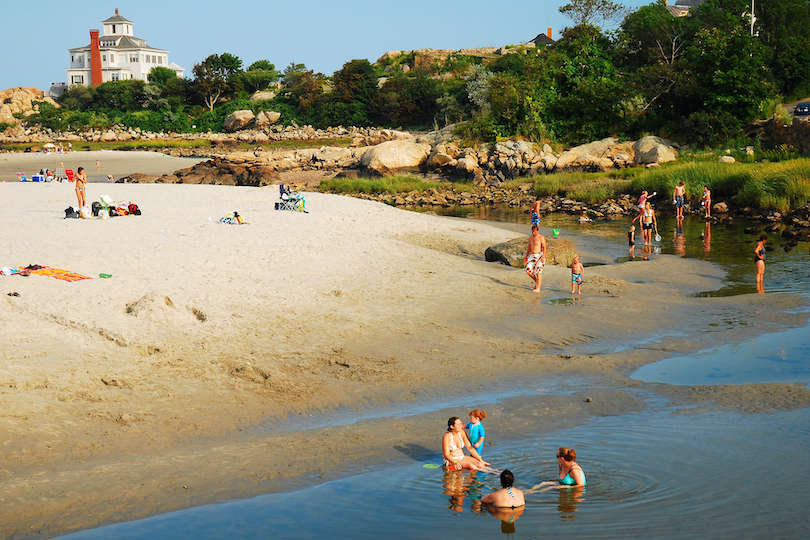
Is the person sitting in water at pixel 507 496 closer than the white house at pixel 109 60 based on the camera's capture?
Yes

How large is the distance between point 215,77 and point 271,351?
94.4 metres

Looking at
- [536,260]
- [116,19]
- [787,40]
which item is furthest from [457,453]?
[116,19]

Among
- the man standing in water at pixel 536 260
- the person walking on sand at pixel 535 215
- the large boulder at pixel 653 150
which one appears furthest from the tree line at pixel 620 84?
the man standing in water at pixel 536 260

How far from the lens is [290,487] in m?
7.23

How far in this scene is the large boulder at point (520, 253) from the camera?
19.0 m

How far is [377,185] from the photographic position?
43.5m

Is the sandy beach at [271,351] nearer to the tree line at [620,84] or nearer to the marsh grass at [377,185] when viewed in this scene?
the marsh grass at [377,185]

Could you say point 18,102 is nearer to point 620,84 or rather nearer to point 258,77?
point 258,77

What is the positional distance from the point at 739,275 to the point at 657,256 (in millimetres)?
3246

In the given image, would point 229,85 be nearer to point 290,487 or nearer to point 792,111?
point 792,111

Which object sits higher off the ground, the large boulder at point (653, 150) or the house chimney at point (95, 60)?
the house chimney at point (95, 60)

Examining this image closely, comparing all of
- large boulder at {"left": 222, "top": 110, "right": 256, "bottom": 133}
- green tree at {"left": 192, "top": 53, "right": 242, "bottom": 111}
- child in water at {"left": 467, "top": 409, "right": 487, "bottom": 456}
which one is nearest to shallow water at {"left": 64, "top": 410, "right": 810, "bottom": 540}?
child in water at {"left": 467, "top": 409, "right": 487, "bottom": 456}

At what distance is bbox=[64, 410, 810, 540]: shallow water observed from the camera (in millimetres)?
6445

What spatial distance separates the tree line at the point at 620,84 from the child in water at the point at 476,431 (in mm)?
43044
